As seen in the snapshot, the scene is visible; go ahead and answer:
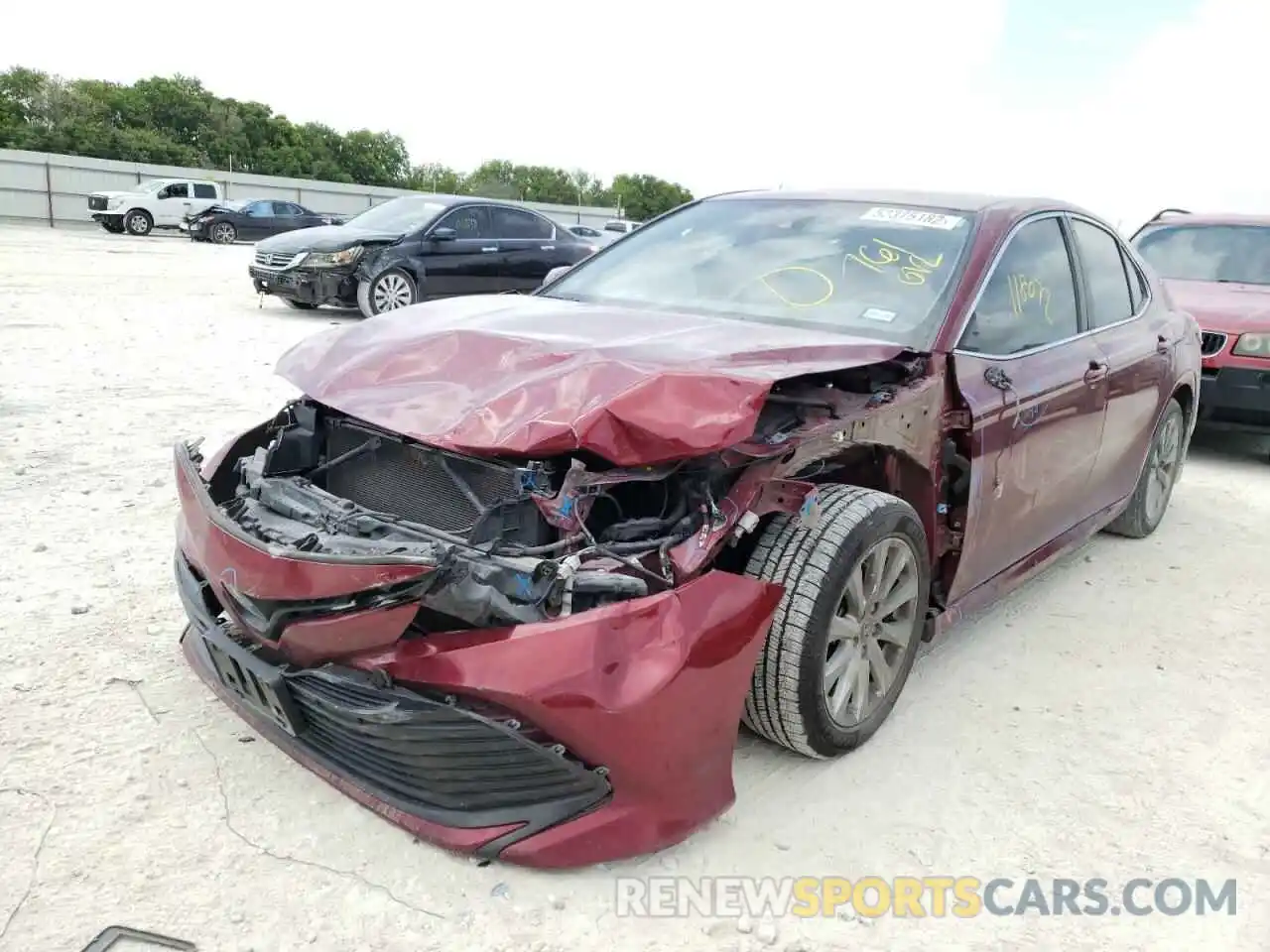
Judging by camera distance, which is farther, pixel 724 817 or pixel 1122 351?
pixel 1122 351

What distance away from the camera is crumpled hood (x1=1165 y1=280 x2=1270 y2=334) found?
6891 millimetres

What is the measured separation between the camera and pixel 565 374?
2561 mm

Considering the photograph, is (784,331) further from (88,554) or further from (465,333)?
(88,554)

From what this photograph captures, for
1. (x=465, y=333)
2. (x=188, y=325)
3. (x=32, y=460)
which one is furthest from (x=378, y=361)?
(x=188, y=325)

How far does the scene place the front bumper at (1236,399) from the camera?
681 cm

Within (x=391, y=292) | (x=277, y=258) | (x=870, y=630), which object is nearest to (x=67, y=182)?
(x=277, y=258)

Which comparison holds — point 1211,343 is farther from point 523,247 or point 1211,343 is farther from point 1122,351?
point 523,247

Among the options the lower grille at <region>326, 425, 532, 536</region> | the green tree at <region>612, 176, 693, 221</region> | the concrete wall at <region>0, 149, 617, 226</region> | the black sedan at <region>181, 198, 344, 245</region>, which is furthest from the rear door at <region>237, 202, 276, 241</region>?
the green tree at <region>612, 176, 693, 221</region>

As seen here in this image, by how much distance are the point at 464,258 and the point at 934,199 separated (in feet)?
28.2

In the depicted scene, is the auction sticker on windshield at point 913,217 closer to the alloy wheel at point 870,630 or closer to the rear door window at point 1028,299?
the rear door window at point 1028,299

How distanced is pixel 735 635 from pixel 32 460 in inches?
→ 173

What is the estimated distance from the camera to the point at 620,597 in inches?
91.7

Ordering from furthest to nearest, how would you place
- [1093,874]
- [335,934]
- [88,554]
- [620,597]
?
[88,554] → [1093,874] → [620,597] → [335,934]

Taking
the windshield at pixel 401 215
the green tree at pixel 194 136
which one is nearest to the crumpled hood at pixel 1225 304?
the windshield at pixel 401 215
